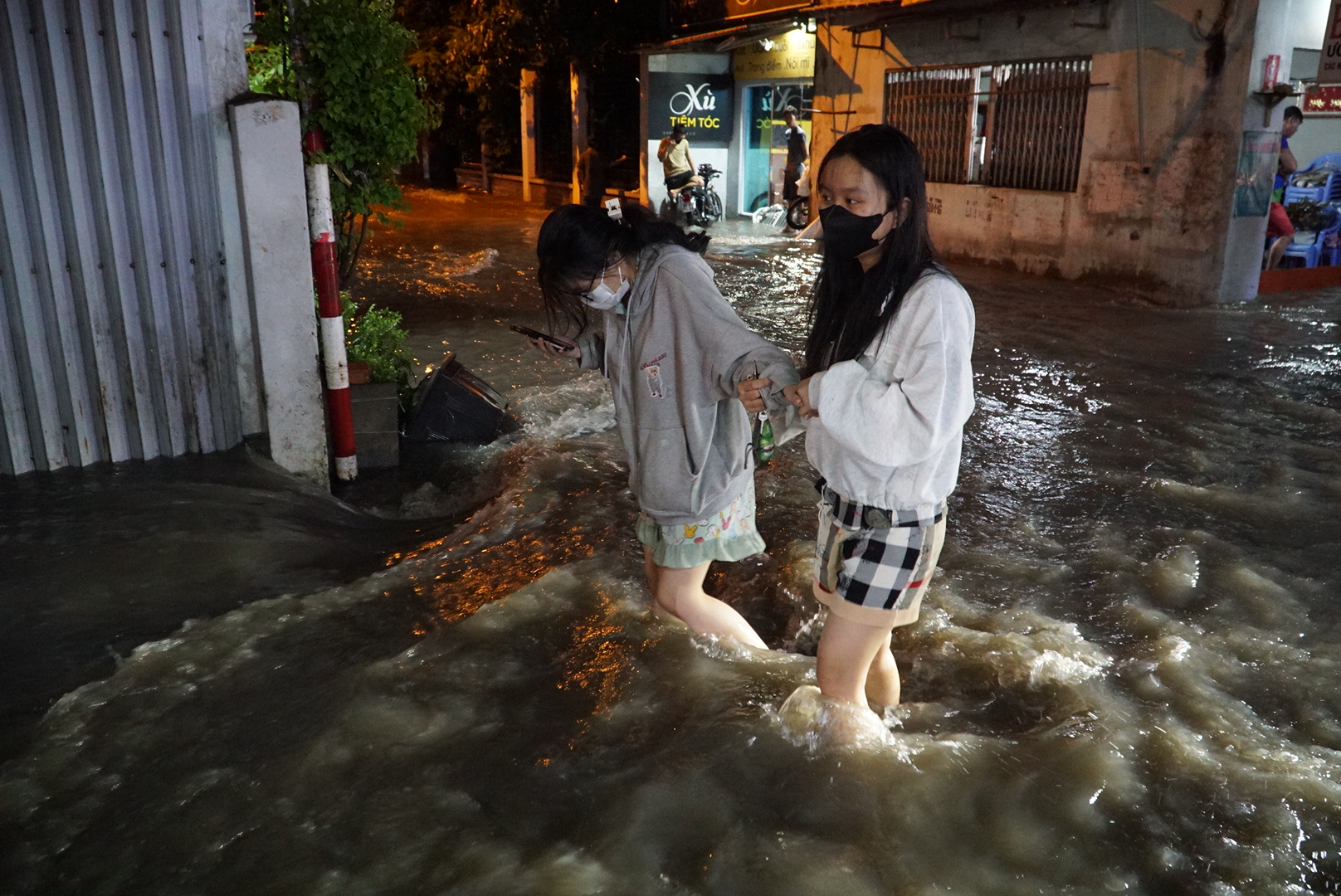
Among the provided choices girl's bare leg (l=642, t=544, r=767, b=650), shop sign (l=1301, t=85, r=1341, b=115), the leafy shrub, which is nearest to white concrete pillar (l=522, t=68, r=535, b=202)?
shop sign (l=1301, t=85, r=1341, b=115)

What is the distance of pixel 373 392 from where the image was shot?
6.15 meters

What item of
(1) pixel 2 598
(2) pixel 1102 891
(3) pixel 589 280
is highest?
(3) pixel 589 280

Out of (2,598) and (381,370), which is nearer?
(2,598)

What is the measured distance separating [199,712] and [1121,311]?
417 inches

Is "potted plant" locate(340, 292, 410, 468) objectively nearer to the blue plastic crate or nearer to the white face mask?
the white face mask

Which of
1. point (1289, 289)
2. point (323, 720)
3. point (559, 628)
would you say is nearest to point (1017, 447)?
point (559, 628)

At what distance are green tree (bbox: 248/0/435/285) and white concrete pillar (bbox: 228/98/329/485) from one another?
0.34 m

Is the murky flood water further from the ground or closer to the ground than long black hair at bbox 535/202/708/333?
closer to the ground

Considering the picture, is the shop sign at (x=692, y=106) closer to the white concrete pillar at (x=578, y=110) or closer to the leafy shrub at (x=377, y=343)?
the white concrete pillar at (x=578, y=110)

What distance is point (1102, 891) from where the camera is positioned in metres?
2.83

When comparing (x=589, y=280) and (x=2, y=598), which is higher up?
(x=589, y=280)

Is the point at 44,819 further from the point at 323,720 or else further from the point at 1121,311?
the point at 1121,311

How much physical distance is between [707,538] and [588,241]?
1.01 metres

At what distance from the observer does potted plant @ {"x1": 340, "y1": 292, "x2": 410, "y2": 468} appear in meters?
6.14
